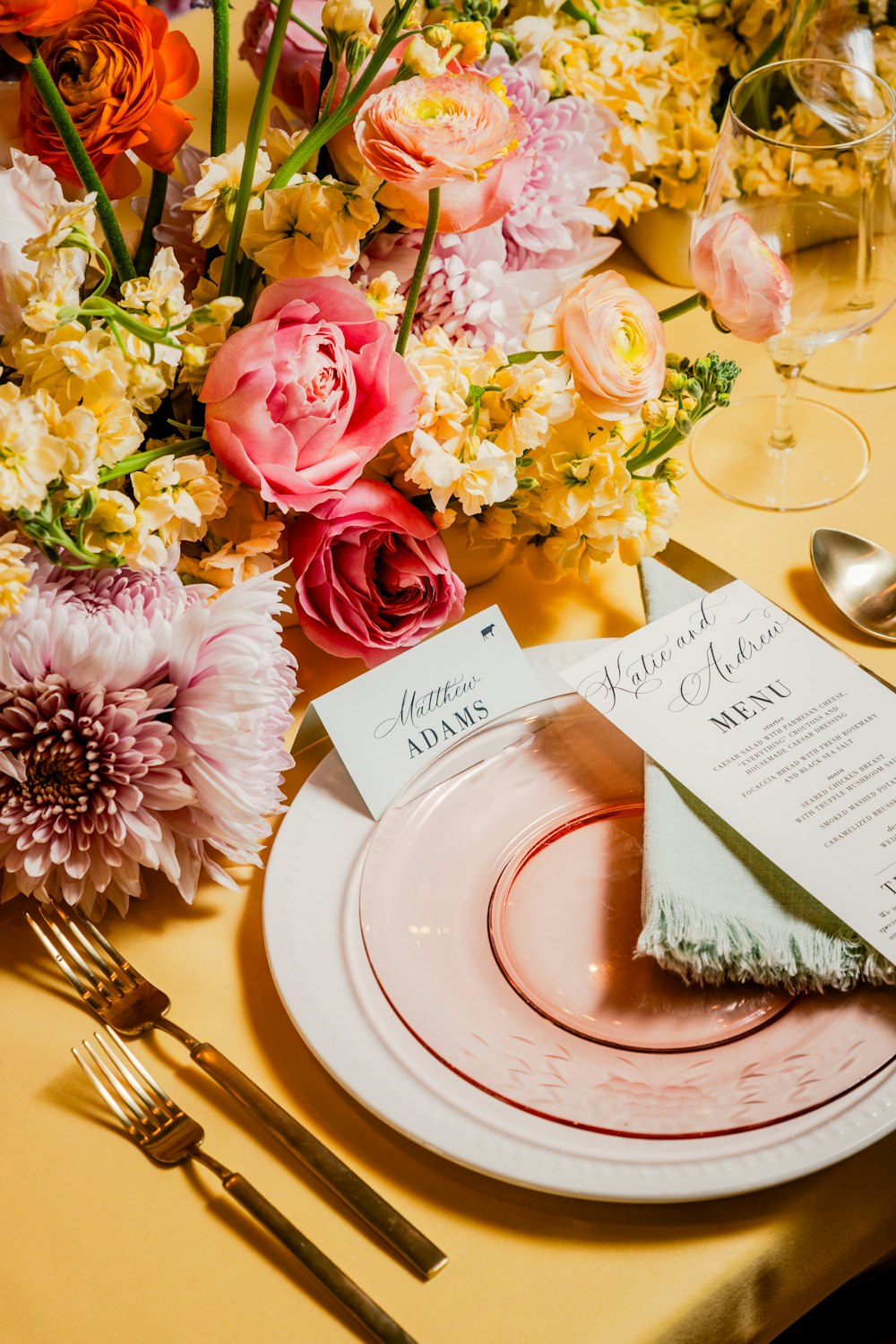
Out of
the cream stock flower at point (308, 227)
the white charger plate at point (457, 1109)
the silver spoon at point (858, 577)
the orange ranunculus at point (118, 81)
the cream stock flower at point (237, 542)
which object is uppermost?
the orange ranunculus at point (118, 81)

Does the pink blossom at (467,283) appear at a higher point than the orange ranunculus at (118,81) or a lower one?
lower

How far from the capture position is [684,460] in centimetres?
93

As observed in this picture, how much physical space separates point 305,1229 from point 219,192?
51 centimetres

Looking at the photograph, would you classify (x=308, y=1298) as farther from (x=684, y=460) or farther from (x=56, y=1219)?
(x=684, y=460)

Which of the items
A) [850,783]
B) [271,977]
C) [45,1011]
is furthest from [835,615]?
[45,1011]

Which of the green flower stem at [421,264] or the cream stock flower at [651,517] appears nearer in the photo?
the green flower stem at [421,264]

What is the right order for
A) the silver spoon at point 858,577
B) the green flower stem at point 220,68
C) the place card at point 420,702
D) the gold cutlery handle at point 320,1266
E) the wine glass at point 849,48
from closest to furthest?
the gold cutlery handle at point 320,1266
the green flower stem at point 220,68
the place card at point 420,702
the silver spoon at point 858,577
the wine glass at point 849,48

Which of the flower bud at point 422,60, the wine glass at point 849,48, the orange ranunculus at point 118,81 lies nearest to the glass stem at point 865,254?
the wine glass at point 849,48

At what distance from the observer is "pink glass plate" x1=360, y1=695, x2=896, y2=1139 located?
51 centimetres

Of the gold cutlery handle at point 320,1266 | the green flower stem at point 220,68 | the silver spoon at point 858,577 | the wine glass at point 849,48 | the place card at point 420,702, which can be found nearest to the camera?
the gold cutlery handle at point 320,1266

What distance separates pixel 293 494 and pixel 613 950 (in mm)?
291

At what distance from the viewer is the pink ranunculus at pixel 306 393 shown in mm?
576

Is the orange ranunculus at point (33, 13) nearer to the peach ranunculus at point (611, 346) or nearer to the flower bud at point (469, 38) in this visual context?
the flower bud at point (469, 38)

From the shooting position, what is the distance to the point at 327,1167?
0.51 m
